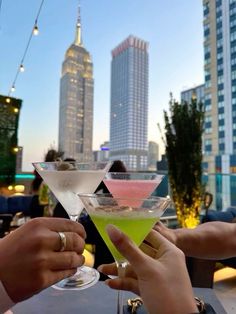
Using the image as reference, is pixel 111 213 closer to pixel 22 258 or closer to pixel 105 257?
pixel 22 258

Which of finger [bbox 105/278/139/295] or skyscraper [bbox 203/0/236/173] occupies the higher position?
skyscraper [bbox 203/0/236/173]

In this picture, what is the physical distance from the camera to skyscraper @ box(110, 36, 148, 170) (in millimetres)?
9383

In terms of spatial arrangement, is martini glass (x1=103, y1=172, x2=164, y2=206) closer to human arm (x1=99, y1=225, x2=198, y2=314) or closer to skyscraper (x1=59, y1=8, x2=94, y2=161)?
human arm (x1=99, y1=225, x2=198, y2=314)

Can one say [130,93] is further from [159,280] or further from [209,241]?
[159,280]

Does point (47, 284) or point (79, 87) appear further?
point (79, 87)

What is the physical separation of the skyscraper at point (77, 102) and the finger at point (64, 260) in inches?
320

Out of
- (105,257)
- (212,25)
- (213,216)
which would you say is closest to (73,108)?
(212,25)

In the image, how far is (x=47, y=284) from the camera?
1.71 ft

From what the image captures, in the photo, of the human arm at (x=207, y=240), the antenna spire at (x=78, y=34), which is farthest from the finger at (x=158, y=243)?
the antenna spire at (x=78, y=34)

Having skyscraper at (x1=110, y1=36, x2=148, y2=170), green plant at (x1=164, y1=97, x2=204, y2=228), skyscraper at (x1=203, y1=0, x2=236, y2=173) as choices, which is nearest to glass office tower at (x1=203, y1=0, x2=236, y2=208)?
skyscraper at (x1=203, y1=0, x2=236, y2=173)

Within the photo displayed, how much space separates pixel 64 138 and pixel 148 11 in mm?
4427

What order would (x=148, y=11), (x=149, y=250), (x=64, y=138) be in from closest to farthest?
(x=149, y=250)
(x=148, y=11)
(x=64, y=138)

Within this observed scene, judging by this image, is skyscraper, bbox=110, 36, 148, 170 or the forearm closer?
the forearm

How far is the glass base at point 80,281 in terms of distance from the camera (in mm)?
947
